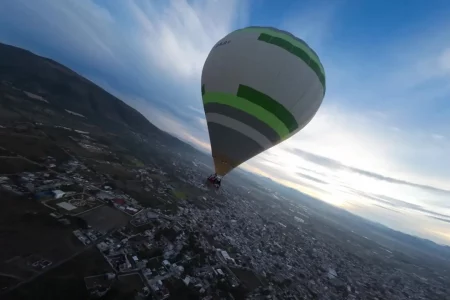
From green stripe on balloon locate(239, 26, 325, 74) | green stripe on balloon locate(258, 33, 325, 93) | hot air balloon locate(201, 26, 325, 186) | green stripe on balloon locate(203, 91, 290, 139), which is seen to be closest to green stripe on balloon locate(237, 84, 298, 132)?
hot air balloon locate(201, 26, 325, 186)

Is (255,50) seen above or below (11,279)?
above

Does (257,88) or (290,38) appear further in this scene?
(290,38)

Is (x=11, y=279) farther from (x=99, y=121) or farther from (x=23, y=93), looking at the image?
(x=99, y=121)

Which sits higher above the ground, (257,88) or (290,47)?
(290,47)

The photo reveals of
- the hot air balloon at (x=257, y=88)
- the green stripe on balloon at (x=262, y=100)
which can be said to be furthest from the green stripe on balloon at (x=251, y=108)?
the green stripe on balloon at (x=262, y=100)

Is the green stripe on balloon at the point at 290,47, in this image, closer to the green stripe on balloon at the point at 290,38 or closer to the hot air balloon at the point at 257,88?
the hot air balloon at the point at 257,88

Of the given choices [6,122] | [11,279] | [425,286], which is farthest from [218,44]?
[425,286]

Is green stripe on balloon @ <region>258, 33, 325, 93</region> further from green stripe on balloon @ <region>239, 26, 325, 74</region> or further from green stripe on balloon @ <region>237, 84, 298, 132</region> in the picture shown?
green stripe on balloon @ <region>237, 84, 298, 132</region>

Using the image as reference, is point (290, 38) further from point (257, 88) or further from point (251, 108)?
point (251, 108)

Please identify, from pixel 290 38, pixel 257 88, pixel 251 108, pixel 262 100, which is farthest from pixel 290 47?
pixel 251 108
